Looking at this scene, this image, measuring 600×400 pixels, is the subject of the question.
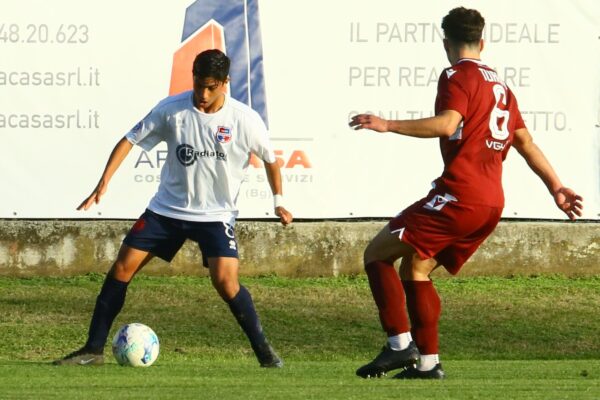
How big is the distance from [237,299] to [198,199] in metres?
0.67

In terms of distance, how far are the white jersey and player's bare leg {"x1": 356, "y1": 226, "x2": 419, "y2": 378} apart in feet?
5.07

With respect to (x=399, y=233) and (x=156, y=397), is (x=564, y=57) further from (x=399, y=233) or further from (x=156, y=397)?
(x=156, y=397)

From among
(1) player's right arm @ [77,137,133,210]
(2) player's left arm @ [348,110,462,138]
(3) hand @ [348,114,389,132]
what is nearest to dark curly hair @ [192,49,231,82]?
(1) player's right arm @ [77,137,133,210]

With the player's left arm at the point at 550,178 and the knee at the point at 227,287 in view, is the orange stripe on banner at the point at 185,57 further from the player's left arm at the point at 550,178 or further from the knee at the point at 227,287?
the player's left arm at the point at 550,178

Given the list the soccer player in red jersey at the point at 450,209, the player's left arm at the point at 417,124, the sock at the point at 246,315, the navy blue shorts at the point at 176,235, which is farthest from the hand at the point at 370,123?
the sock at the point at 246,315

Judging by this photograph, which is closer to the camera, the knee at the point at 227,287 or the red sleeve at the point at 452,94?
the red sleeve at the point at 452,94

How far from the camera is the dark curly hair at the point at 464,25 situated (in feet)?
26.1

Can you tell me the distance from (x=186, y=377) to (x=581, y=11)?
24.2ft

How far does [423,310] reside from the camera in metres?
8.10

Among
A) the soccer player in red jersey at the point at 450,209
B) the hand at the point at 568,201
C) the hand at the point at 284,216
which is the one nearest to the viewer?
the soccer player in red jersey at the point at 450,209

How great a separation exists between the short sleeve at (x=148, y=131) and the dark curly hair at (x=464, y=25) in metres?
2.25

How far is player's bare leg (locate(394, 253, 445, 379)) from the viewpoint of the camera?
26.5 ft

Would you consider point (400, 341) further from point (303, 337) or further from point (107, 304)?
point (303, 337)

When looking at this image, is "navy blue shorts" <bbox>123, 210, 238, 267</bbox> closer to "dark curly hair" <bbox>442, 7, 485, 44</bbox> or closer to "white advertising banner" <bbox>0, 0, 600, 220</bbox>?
"dark curly hair" <bbox>442, 7, 485, 44</bbox>
